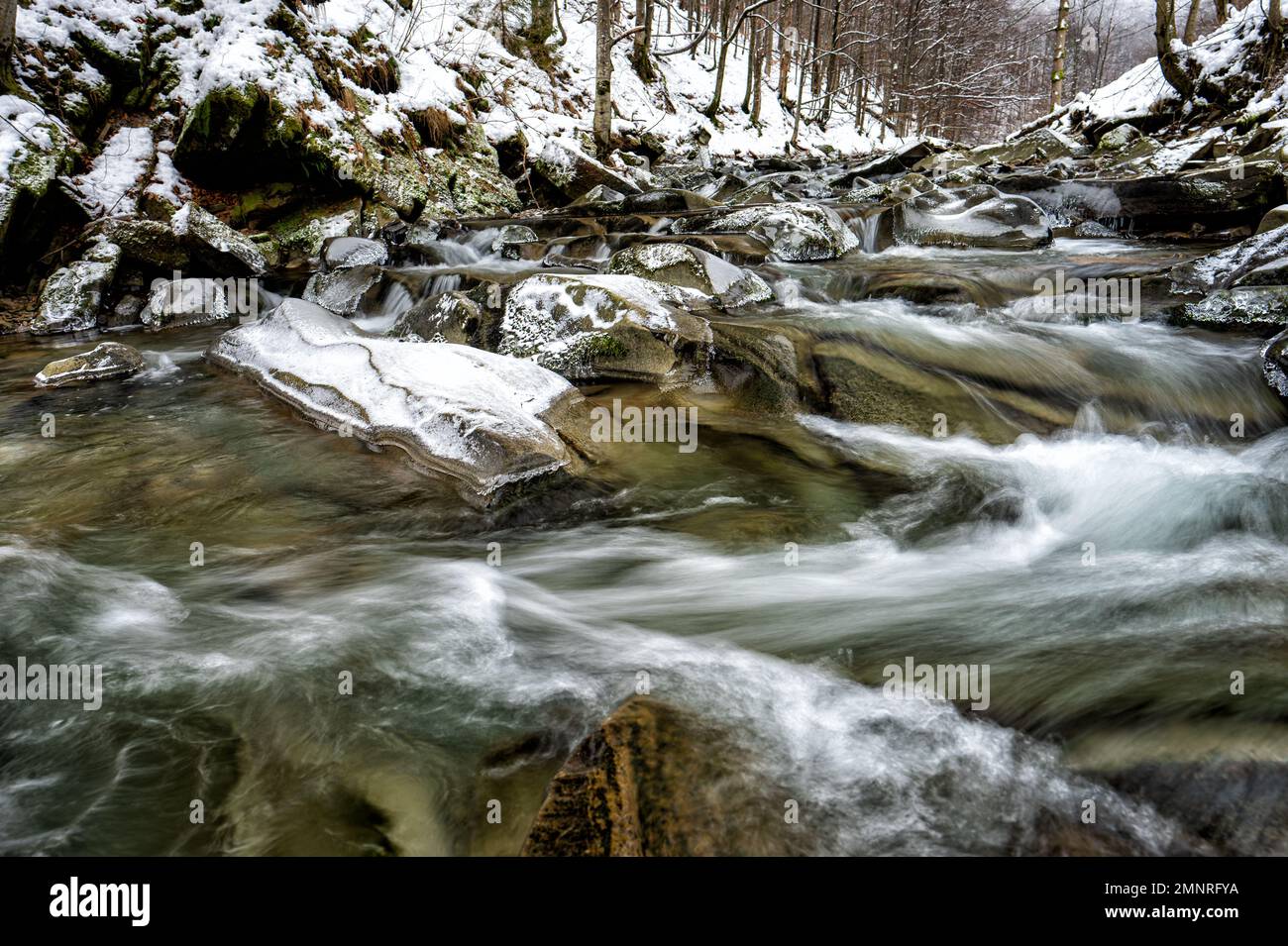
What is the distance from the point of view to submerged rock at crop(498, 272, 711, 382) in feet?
16.2

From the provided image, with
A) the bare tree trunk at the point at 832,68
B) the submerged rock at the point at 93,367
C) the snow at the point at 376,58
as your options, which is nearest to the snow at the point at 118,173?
the snow at the point at 376,58

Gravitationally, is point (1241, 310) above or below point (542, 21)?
below

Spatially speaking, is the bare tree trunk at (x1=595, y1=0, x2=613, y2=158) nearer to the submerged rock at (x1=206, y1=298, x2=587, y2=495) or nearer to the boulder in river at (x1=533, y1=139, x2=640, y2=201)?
the boulder in river at (x1=533, y1=139, x2=640, y2=201)

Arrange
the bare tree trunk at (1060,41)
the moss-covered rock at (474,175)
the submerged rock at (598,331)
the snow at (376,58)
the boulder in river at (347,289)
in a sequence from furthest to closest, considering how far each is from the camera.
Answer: the bare tree trunk at (1060,41), the moss-covered rock at (474,175), the snow at (376,58), the boulder in river at (347,289), the submerged rock at (598,331)

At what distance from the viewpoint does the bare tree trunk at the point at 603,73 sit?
506 inches

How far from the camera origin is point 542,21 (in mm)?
20000

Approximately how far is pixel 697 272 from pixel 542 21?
17833 mm

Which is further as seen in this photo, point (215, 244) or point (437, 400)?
point (215, 244)

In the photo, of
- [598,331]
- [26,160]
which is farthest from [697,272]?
[26,160]

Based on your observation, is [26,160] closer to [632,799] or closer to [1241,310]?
[632,799]

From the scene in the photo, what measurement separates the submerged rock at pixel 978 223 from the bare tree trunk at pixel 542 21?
15144mm

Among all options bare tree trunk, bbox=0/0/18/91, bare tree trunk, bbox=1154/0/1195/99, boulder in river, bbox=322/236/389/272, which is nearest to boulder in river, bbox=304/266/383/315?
boulder in river, bbox=322/236/389/272

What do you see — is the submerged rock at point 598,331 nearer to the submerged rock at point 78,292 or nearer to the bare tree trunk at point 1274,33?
the submerged rock at point 78,292

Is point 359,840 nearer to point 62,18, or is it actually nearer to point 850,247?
point 850,247
